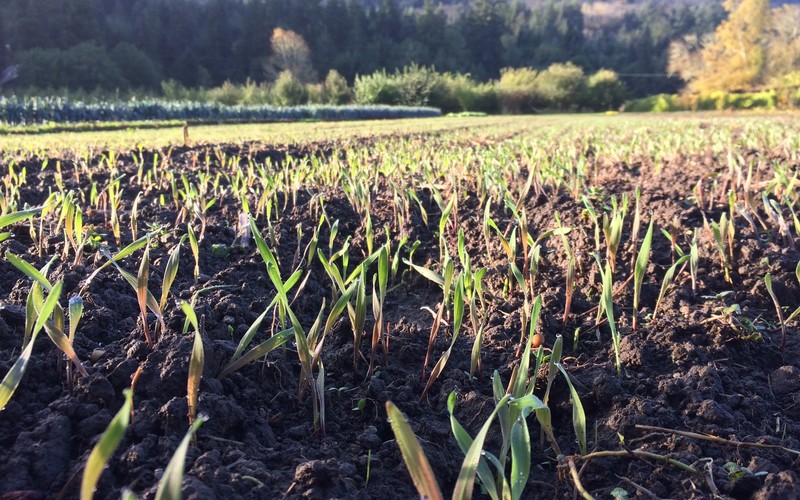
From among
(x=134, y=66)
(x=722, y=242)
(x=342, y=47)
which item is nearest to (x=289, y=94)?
(x=134, y=66)

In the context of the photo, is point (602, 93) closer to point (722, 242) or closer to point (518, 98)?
point (518, 98)

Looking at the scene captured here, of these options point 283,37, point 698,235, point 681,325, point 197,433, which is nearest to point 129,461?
point 197,433

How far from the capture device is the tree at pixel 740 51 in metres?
42.0

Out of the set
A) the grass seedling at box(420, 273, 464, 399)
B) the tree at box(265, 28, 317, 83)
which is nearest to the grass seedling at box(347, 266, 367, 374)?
the grass seedling at box(420, 273, 464, 399)

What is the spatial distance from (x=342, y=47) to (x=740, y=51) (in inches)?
1866

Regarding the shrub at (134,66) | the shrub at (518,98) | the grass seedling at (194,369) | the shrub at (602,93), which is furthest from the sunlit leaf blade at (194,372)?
the shrub at (134,66)

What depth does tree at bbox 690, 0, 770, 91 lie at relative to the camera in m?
42.0

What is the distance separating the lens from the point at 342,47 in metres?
72.1

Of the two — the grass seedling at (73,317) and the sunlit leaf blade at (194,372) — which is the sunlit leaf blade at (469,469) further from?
the grass seedling at (73,317)

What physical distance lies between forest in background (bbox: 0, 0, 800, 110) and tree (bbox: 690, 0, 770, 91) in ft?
0.38

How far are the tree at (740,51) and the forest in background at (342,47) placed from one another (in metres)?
0.12

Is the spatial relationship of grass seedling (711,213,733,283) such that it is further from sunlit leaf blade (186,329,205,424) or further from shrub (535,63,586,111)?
shrub (535,63,586,111)

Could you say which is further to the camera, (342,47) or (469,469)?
(342,47)

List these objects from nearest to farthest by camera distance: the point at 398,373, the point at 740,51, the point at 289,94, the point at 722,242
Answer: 1. the point at 398,373
2. the point at 722,242
3. the point at 289,94
4. the point at 740,51
